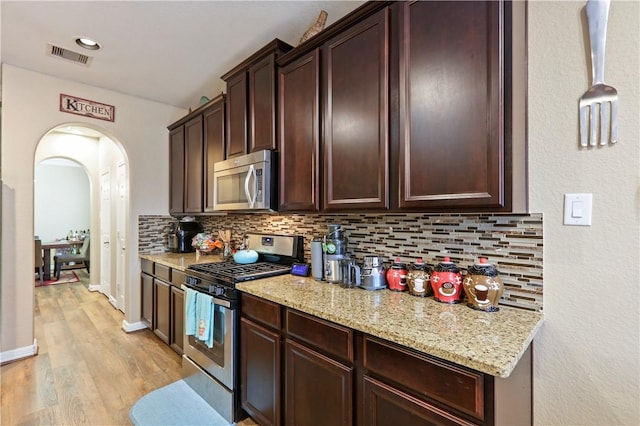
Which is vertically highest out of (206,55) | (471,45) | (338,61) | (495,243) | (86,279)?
(206,55)

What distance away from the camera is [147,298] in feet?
10.8

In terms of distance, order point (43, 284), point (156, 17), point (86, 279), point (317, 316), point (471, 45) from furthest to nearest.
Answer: point (86, 279) < point (43, 284) < point (156, 17) < point (317, 316) < point (471, 45)

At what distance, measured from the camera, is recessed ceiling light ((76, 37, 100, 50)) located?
Answer: 7.55ft

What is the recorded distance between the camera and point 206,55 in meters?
2.50

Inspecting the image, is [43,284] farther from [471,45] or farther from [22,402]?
[471,45]

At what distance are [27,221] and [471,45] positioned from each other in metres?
3.79

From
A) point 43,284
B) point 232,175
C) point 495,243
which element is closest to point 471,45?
point 495,243

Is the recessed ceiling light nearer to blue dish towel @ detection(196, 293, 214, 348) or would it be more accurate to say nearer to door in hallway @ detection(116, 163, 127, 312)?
door in hallway @ detection(116, 163, 127, 312)

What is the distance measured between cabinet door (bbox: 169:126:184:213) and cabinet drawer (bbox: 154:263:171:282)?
713mm

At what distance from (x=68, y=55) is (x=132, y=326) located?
2.79 metres

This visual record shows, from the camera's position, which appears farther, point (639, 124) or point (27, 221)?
point (27, 221)

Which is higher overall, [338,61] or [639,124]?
[338,61]

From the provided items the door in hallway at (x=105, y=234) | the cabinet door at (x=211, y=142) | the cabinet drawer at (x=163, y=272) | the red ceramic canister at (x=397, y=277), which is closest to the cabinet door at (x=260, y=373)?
the red ceramic canister at (x=397, y=277)

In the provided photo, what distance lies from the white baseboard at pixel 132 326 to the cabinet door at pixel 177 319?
2.94 ft
